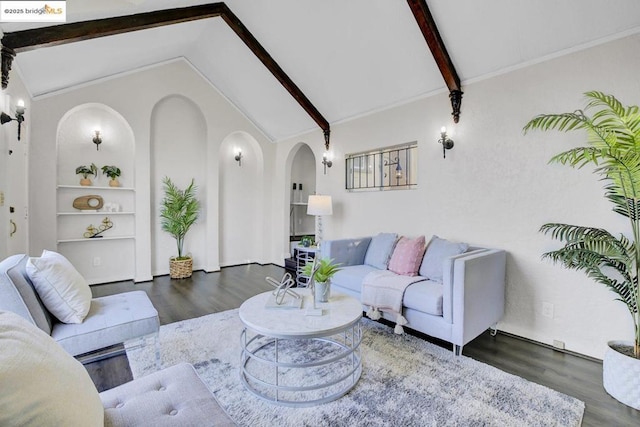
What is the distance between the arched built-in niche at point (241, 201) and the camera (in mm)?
5812

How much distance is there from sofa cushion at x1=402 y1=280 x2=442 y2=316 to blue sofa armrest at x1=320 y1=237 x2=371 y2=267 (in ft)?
3.59

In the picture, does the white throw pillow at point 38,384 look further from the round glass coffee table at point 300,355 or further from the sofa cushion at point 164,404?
the round glass coffee table at point 300,355

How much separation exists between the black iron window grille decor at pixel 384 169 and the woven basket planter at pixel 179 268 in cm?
293

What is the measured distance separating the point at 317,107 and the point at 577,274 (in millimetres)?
3934

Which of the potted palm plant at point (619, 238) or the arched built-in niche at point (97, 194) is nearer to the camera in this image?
the potted palm plant at point (619, 238)

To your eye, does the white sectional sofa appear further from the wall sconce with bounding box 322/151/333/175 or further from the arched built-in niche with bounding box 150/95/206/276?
the wall sconce with bounding box 322/151/333/175

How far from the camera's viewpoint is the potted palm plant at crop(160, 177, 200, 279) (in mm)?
4910

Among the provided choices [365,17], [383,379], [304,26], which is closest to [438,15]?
[365,17]

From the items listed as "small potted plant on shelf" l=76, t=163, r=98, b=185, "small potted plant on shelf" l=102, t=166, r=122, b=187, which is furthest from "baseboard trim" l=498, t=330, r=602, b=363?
"small potted plant on shelf" l=76, t=163, r=98, b=185

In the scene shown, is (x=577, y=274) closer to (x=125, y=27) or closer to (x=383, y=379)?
(x=383, y=379)

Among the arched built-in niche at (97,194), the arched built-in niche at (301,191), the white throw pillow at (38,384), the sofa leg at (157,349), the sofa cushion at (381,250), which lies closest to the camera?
the white throw pillow at (38,384)

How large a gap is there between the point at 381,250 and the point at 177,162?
3.84 meters

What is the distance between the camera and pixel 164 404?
1.24 metres

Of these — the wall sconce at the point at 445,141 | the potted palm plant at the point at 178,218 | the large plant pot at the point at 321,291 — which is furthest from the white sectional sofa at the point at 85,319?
the wall sconce at the point at 445,141
